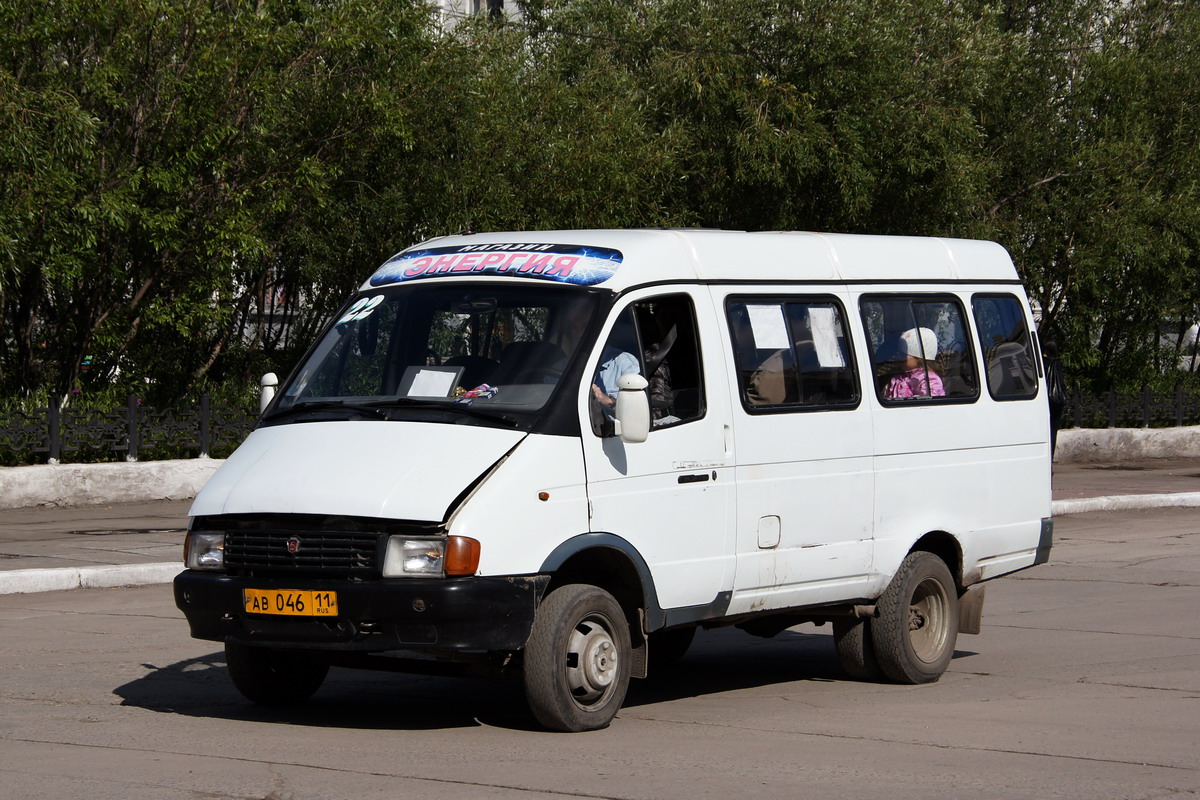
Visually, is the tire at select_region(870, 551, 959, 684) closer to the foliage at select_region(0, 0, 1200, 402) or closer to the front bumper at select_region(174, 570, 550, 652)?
the front bumper at select_region(174, 570, 550, 652)

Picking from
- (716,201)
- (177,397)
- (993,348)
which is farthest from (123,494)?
(993,348)

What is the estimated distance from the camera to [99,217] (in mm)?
18266

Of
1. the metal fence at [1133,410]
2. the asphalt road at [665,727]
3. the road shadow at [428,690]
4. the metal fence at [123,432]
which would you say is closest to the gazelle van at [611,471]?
the road shadow at [428,690]

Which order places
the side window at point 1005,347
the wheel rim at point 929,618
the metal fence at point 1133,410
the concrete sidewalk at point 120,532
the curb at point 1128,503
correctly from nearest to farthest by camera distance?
the wheel rim at point 929,618 → the side window at point 1005,347 → the concrete sidewalk at point 120,532 → the curb at point 1128,503 → the metal fence at point 1133,410

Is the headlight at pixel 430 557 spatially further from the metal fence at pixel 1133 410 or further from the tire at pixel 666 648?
the metal fence at pixel 1133 410

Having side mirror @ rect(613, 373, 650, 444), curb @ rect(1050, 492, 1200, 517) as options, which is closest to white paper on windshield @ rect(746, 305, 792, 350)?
side mirror @ rect(613, 373, 650, 444)

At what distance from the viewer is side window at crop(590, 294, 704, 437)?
771cm

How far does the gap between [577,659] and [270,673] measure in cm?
172

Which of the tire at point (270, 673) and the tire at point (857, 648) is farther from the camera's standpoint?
the tire at point (857, 648)

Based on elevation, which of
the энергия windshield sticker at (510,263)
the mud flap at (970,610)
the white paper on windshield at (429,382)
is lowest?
the mud flap at (970,610)

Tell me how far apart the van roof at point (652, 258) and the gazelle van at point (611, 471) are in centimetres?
2

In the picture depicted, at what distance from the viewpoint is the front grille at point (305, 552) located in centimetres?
702

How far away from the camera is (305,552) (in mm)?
7137

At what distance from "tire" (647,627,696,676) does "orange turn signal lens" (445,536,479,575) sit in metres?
2.82
